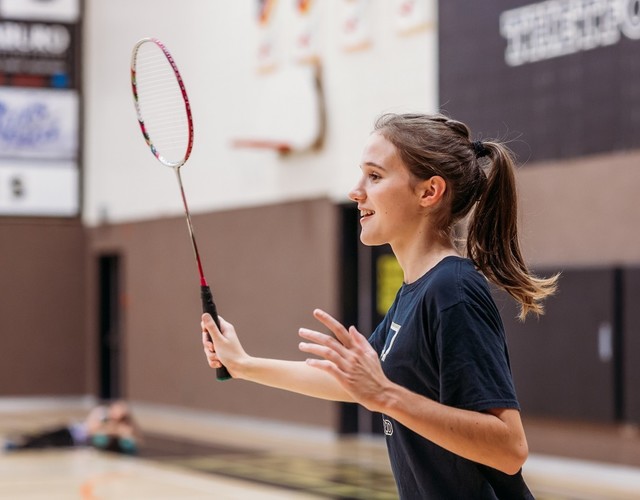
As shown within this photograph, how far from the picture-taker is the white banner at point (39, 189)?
1897 centimetres

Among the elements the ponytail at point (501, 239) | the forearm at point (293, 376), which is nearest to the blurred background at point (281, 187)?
the ponytail at point (501, 239)

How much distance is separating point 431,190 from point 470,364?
49 cm

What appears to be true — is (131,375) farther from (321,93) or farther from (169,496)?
(169,496)

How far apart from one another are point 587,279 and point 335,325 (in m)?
8.43

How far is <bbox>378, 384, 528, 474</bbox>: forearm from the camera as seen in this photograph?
229 cm

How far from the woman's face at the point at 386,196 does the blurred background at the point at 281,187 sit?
50 centimetres

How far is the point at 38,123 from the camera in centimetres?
1902

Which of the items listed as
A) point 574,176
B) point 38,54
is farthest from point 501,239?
point 38,54

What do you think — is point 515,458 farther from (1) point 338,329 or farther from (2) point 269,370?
(2) point 269,370

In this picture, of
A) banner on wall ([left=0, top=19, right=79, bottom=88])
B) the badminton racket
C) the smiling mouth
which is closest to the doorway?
banner on wall ([left=0, top=19, right=79, bottom=88])

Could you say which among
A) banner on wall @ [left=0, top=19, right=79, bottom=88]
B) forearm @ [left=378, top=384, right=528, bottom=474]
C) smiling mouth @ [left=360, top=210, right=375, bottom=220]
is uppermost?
banner on wall @ [left=0, top=19, right=79, bottom=88]

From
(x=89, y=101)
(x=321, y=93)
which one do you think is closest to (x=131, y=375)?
(x=89, y=101)

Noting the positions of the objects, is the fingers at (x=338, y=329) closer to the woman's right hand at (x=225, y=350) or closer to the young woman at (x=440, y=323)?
the young woman at (x=440, y=323)

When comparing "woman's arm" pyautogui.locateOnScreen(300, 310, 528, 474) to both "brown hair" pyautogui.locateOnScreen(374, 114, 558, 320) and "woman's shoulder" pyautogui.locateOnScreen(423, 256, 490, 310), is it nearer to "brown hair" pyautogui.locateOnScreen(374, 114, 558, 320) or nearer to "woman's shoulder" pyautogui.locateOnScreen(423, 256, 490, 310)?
"woman's shoulder" pyautogui.locateOnScreen(423, 256, 490, 310)
